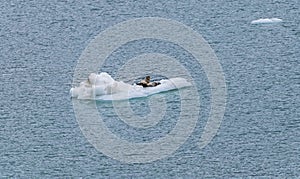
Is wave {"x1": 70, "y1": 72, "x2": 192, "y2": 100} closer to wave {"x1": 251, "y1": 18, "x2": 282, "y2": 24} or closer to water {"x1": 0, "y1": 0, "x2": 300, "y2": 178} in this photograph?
water {"x1": 0, "y1": 0, "x2": 300, "y2": 178}

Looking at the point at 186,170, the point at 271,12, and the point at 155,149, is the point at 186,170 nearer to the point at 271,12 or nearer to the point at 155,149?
→ the point at 155,149

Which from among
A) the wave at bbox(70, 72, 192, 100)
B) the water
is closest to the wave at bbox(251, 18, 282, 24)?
the water

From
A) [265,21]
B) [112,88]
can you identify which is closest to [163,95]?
[112,88]

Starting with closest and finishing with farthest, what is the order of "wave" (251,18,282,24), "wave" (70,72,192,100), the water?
the water < "wave" (70,72,192,100) < "wave" (251,18,282,24)

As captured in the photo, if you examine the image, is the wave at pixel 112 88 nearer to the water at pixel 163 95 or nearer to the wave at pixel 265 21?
the water at pixel 163 95

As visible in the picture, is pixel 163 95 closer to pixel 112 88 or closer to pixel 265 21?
pixel 112 88

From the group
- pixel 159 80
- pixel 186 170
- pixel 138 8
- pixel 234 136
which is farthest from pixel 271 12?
pixel 186 170
